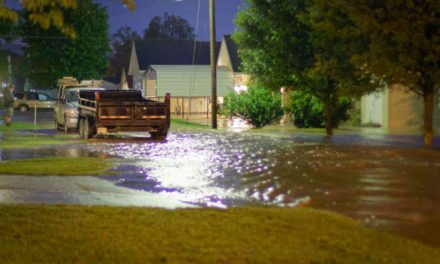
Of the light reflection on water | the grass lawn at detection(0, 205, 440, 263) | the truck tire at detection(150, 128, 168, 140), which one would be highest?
the truck tire at detection(150, 128, 168, 140)

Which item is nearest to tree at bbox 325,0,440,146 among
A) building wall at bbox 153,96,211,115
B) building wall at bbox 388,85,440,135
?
building wall at bbox 388,85,440,135

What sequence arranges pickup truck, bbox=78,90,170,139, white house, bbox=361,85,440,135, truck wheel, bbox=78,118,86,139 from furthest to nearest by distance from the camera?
1. white house, bbox=361,85,440,135
2. truck wheel, bbox=78,118,86,139
3. pickup truck, bbox=78,90,170,139

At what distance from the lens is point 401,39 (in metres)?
18.6

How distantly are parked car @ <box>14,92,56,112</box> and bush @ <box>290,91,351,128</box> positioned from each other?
34.1 m

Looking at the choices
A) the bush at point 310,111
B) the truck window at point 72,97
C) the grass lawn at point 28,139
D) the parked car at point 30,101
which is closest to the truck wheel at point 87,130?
the grass lawn at point 28,139

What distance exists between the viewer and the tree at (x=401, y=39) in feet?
60.9

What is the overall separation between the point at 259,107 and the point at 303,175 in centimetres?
1792

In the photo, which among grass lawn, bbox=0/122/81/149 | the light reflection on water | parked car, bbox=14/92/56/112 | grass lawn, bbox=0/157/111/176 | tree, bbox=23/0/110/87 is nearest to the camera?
the light reflection on water

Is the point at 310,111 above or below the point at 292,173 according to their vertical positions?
above

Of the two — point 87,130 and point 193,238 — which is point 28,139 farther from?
point 193,238

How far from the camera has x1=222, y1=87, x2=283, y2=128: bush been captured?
32906 millimetres

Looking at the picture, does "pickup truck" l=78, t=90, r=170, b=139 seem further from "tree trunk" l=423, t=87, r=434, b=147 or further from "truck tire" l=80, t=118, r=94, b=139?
"tree trunk" l=423, t=87, r=434, b=147

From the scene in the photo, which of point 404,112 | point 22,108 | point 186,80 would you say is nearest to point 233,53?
point 186,80

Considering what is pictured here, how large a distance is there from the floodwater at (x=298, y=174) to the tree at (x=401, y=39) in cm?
210
